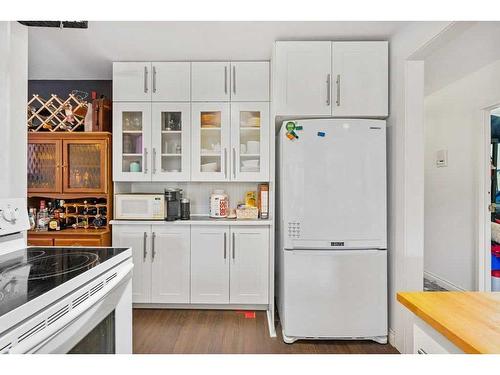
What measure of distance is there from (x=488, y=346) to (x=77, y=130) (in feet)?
11.4

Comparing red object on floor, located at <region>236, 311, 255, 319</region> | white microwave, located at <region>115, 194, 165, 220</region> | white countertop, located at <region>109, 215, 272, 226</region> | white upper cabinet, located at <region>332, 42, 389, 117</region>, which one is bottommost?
red object on floor, located at <region>236, 311, 255, 319</region>

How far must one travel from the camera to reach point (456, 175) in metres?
3.57

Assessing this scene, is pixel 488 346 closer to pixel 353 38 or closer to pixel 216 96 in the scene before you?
pixel 353 38

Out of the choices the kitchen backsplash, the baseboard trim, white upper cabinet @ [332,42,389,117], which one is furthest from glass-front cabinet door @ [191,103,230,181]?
the baseboard trim

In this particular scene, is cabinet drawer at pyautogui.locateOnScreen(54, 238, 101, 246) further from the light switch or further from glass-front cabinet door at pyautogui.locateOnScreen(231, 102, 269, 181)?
the light switch

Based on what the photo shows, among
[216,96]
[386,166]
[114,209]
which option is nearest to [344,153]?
[386,166]

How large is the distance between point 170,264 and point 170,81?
1683 mm

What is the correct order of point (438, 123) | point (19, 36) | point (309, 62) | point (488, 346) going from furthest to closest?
point (438, 123), point (309, 62), point (19, 36), point (488, 346)

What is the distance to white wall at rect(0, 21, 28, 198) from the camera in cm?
142

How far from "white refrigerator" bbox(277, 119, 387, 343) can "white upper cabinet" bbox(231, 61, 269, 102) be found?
2.51 feet

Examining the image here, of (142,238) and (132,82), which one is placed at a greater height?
(132,82)

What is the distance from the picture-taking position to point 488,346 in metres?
0.67

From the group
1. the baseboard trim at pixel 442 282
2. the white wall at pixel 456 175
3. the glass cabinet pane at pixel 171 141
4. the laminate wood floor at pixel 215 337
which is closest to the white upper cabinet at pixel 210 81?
the glass cabinet pane at pixel 171 141

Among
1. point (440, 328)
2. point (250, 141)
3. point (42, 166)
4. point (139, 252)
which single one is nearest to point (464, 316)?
point (440, 328)
